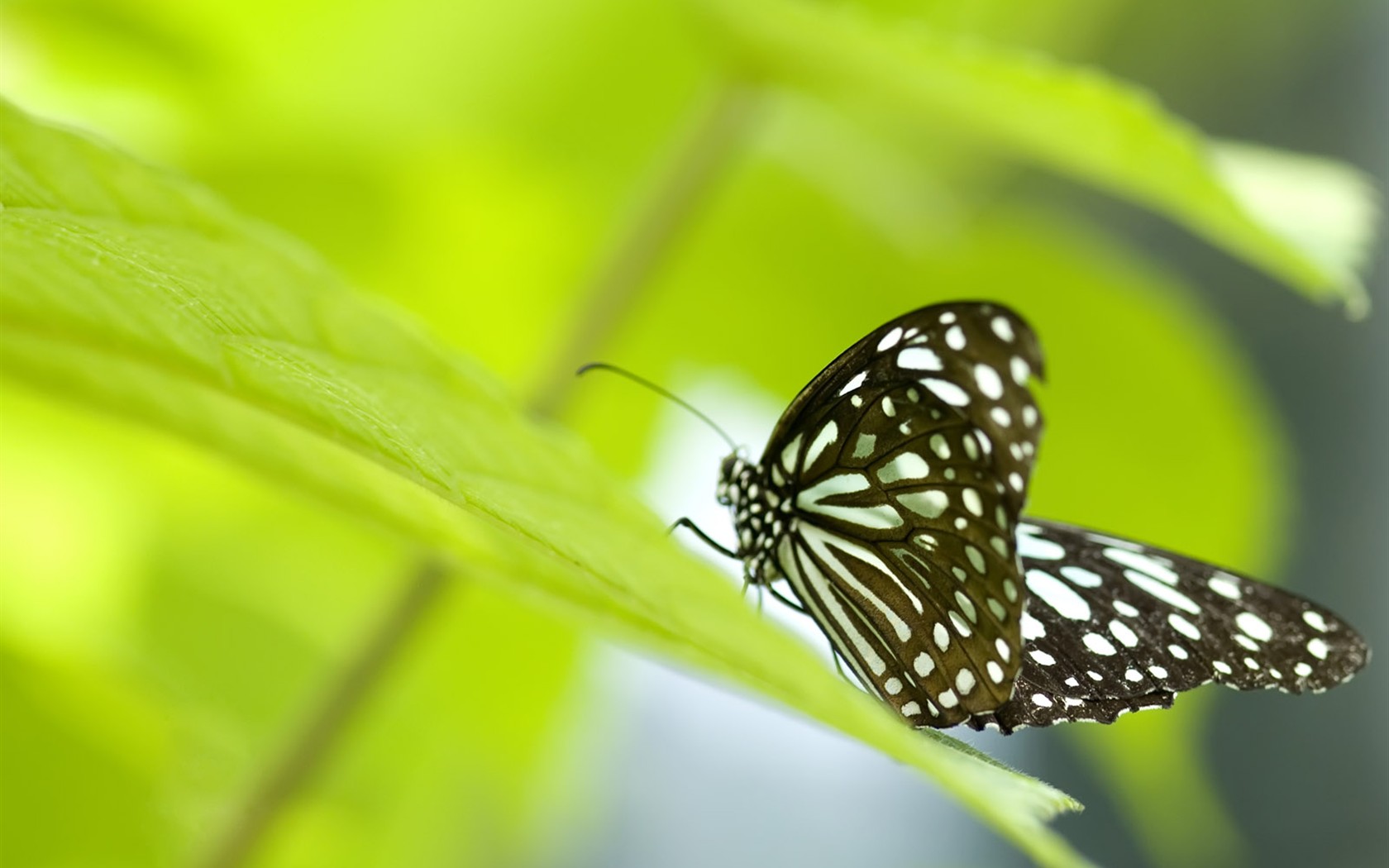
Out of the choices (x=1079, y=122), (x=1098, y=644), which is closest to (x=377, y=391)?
(x=1079, y=122)

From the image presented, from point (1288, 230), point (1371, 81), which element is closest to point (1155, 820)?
point (1288, 230)

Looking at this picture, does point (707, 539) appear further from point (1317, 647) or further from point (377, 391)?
point (377, 391)

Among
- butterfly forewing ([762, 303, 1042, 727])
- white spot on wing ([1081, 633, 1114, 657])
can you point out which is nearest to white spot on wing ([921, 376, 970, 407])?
butterfly forewing ([762, 303, 1042, 727])

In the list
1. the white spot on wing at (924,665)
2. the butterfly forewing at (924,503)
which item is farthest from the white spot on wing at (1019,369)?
the white spot on wing at (924,665)

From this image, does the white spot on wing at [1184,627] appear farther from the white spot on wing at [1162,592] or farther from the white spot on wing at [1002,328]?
the white spot on wing at [1002,328]

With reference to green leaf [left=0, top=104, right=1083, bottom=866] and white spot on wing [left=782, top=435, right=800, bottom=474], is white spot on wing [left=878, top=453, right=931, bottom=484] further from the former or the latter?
green leaf [left=0, top=104, right=1083, bottom=866]

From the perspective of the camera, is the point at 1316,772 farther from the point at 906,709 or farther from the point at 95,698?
the point at 95,698

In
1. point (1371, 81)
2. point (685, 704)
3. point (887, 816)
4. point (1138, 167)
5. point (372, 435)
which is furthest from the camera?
point (1371, 81)
